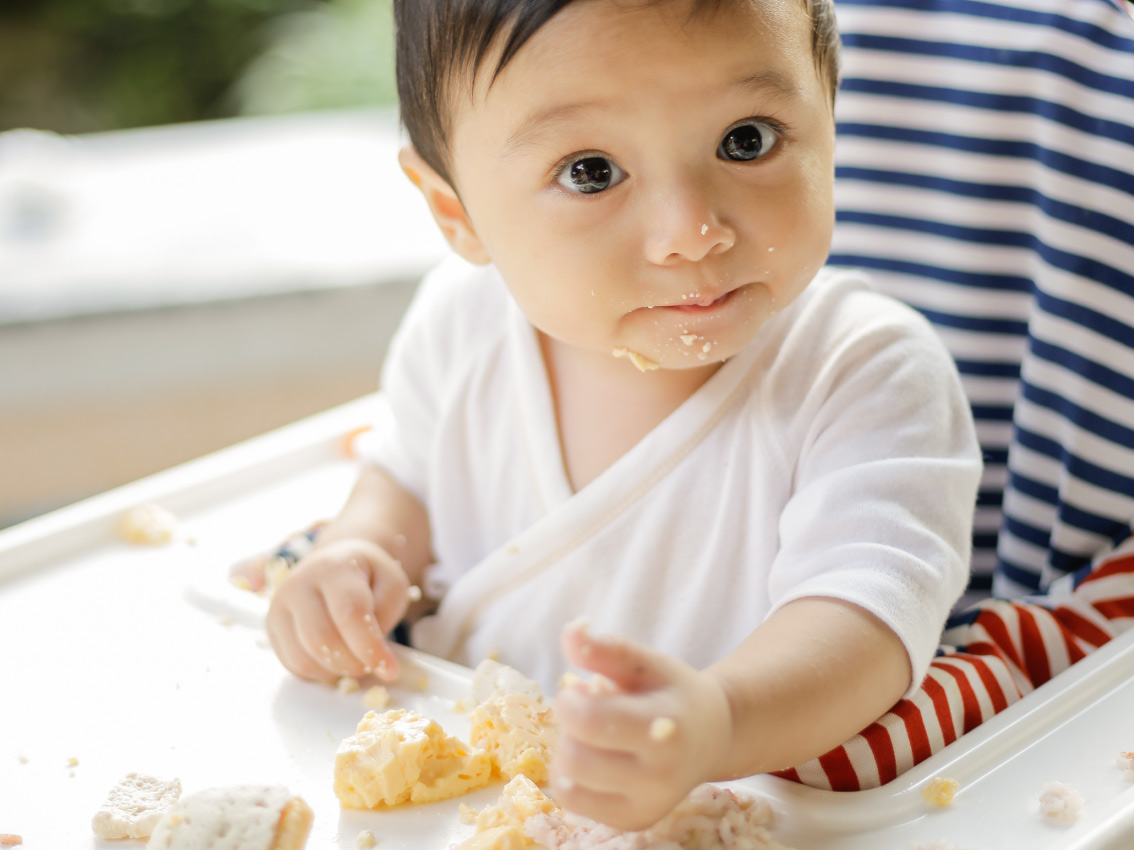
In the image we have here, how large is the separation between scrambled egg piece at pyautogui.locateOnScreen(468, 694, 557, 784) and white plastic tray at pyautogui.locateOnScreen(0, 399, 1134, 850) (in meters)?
0.02

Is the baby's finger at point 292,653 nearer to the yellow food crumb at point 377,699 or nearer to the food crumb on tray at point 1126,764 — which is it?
the yellow food crumb at point 377,699

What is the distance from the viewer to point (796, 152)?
608mm

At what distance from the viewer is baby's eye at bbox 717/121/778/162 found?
0.59m

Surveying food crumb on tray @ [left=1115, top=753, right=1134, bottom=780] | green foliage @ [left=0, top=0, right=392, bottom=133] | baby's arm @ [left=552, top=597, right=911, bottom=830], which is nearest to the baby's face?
baby's arm @ [left=552, top=597, right=911, bottom=830]

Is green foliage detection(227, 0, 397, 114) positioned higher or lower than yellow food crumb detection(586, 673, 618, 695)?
higher

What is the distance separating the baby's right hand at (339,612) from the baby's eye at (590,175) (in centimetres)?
28

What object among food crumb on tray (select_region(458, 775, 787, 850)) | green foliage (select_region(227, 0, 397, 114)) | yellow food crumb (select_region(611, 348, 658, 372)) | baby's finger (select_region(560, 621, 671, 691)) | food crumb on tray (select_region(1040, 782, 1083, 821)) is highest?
green foliage (select_region(227, 0, 397, 114))

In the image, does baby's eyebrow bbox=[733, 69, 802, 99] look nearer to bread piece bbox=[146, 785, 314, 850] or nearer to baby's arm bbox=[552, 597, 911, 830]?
baby's arm bbox=[552, 597, 911, 830]

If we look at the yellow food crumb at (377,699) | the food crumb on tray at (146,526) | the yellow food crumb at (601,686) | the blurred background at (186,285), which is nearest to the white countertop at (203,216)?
the blurred background at (186,285)

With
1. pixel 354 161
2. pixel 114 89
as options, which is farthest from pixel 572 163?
pixel 114 89

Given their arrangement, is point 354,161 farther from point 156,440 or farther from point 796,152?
point 796,152

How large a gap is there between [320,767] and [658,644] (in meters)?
0.21

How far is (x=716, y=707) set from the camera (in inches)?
19.2

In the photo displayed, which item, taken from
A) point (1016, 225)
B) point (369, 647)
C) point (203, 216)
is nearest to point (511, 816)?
point (369, 647)
